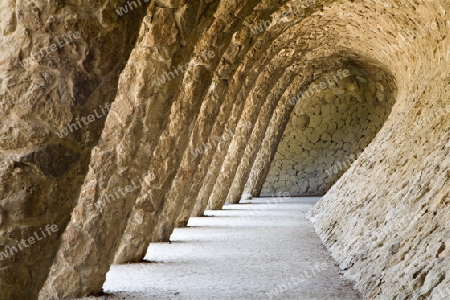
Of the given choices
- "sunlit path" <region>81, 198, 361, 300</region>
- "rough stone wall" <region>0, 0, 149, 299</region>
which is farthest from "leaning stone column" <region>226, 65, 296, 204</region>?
"rough stone wall" <region>0, 0, 149, 299</region>

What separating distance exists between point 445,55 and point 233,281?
13.6 feet

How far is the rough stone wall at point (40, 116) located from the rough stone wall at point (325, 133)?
1824 centimetres

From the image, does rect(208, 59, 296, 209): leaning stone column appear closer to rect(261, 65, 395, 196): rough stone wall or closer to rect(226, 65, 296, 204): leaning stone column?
rect(226, 65, 296, 204): leaning stone column

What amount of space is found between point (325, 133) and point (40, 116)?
19217mm

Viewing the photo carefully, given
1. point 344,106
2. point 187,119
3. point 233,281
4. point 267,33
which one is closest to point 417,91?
point 267,33

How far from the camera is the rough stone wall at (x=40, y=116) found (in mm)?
3486

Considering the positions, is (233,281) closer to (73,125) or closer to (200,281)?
(200,281)

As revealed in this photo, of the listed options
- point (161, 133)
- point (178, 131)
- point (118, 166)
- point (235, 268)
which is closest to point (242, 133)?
point (178, 131)

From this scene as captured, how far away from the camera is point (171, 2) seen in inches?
241

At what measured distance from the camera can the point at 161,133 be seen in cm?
660

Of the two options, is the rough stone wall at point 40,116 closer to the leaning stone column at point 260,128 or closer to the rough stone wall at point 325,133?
the leaning stone column at point 260,128

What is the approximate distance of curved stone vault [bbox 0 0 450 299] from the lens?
3.54 metres

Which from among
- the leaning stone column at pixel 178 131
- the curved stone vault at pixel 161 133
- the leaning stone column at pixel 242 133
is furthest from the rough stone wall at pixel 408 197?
the leaning stone column at pixel 242 133

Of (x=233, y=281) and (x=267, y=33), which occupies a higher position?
(x=267, y=33)
